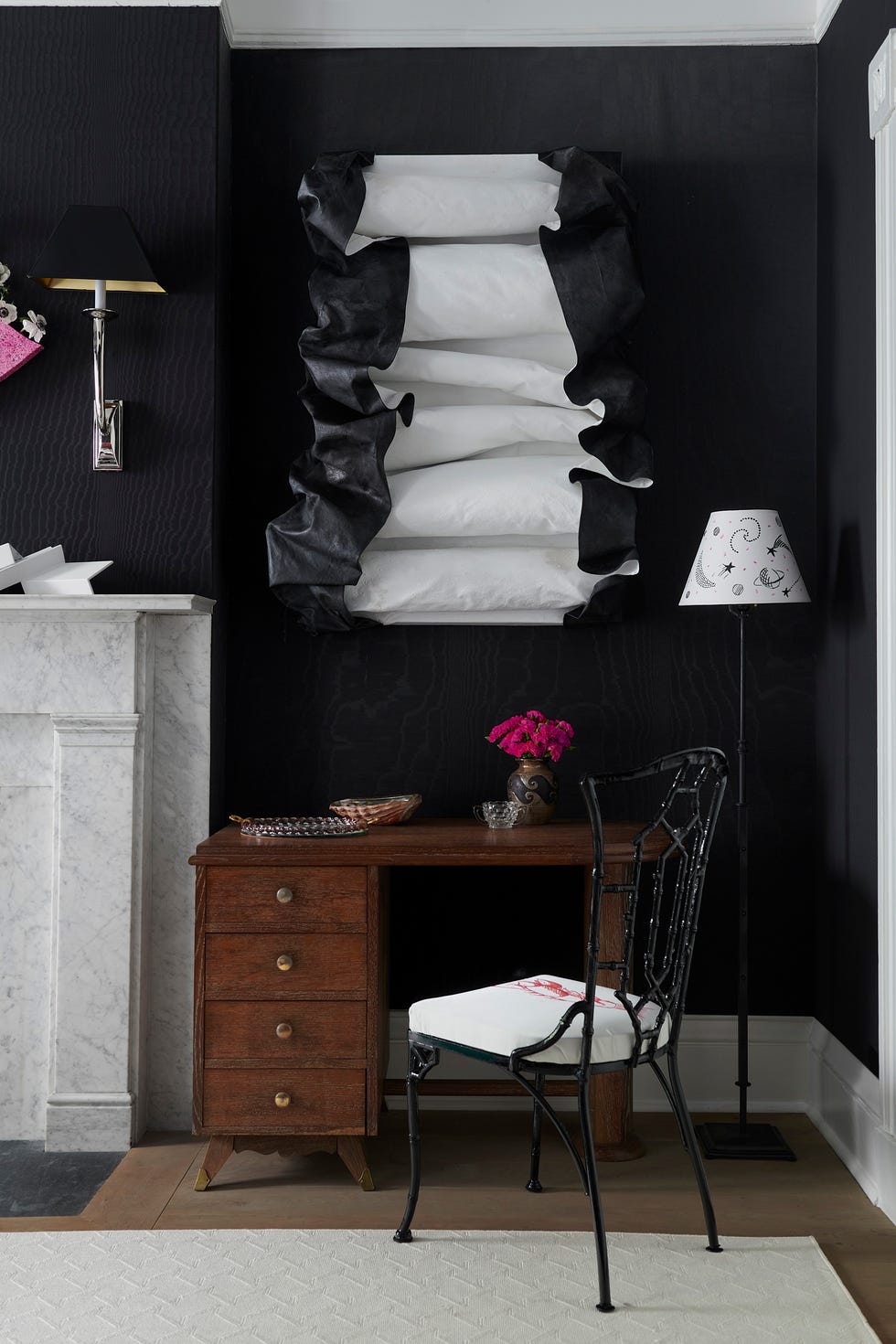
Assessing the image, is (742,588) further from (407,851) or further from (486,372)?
(407,851)

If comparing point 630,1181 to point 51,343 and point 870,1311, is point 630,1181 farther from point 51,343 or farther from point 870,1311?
point 51,343

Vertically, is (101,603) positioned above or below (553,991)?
above

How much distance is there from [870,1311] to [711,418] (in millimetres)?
2260

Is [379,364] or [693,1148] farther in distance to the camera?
[379,364]

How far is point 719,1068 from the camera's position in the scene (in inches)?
127

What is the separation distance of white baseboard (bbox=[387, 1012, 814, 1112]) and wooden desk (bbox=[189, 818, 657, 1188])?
57 cm

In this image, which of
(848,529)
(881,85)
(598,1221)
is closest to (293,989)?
(598,1221)

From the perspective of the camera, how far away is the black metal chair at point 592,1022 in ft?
7.08

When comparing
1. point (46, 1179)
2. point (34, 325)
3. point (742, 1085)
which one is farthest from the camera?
point (34, 325)

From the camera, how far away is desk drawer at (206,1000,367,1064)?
2648 millimetres

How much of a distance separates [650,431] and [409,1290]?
230 cm

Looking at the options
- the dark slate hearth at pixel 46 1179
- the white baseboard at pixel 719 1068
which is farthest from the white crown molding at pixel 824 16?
the dark slate hearth at pixel 46 1179

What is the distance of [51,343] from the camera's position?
123 inches

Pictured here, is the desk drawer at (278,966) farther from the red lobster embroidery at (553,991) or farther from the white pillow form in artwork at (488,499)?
the white pillow form in artwork at (488,499)
